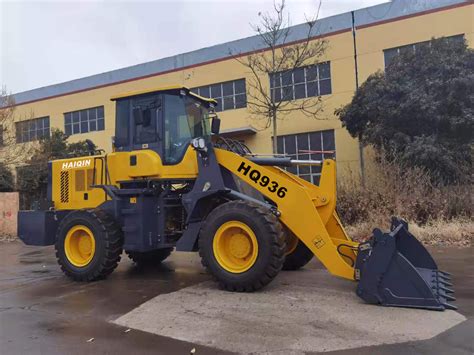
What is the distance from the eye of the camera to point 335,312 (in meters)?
5.66

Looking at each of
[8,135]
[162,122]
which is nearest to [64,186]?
[162,122]

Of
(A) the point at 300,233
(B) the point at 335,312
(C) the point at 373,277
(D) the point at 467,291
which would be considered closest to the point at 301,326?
(B) the point at 335,312

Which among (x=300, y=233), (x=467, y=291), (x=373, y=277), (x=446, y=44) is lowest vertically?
(x=467, y=291)

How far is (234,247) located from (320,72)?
21.2 m

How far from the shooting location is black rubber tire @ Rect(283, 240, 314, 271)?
827cm

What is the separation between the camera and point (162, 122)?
805 centimetres

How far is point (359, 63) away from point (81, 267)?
69.1ft

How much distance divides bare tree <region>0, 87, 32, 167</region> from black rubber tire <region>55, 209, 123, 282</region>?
14919mm

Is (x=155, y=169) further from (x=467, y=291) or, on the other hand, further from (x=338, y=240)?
(x=467, y=291)

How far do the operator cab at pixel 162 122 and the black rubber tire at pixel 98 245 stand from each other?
1.35m

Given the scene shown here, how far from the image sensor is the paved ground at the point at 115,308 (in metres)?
4.71

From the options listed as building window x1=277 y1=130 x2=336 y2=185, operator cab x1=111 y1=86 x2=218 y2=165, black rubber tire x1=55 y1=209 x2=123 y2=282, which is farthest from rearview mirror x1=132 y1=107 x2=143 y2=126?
building window x1=277 y1=130 x2=336 y2=185

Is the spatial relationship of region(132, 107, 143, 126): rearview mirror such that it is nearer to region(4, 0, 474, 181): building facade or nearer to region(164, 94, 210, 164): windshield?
region(164, 94, 210, 164): windshield

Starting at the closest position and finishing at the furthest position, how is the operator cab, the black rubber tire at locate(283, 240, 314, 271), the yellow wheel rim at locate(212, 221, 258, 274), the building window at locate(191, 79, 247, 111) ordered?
the yellow wheel rim at locate(212, 221, 258, 274) < the operator cab < the black rubber tire at locate(283, 240, 314, 271) < the building window at locate(191, 79, 247, 111)
